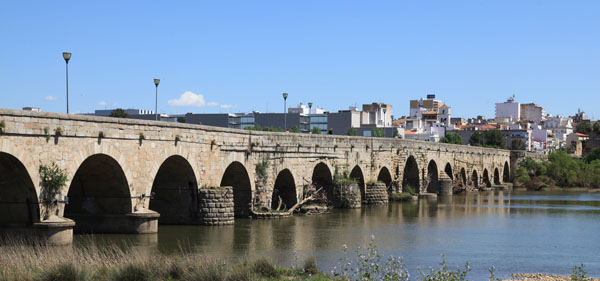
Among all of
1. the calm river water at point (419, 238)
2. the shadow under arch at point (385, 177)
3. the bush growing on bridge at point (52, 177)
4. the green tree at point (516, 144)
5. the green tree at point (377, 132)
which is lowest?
the calm river water at point (419, 238)

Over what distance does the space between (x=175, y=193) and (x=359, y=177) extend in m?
15.9

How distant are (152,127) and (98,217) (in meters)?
3.35

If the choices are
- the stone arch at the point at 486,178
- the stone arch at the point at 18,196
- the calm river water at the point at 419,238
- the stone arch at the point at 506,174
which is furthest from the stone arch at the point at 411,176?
the stone arch at the point at 18,196

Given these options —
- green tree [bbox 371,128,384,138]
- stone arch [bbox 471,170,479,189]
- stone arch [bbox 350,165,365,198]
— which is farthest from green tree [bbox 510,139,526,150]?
stone arch [bbox 350,165,365,198]

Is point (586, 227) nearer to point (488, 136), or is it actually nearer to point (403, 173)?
point (403, 173)

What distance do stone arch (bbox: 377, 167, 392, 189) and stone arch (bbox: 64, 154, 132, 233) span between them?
76.2 ft

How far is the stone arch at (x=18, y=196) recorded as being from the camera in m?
20.5

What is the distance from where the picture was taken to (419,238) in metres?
27.5

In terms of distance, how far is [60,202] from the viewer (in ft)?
69.6

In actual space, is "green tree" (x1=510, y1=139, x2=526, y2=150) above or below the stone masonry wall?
above

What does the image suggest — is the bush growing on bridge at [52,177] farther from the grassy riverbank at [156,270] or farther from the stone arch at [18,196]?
the grassy riverbank at [156,270]

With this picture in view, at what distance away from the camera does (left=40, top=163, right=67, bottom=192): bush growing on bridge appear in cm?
2086

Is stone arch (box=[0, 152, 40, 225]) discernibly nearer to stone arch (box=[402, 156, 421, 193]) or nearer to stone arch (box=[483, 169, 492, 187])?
stone arch (box=[402, 156, 421, 193])

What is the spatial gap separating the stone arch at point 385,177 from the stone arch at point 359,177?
2955 mm
